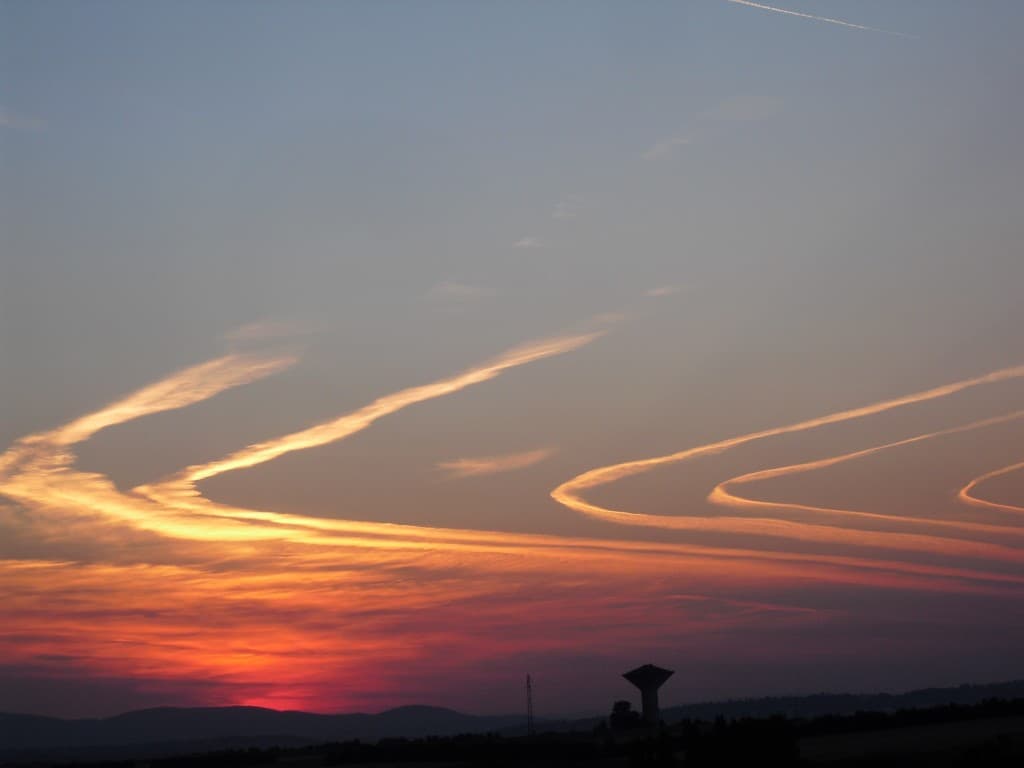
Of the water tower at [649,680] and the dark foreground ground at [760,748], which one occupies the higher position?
the water tower at [649,680]

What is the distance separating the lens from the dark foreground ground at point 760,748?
44.3 m

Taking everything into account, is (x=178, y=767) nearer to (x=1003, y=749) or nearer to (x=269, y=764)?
(x=269, y=764)

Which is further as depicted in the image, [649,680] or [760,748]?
[649,680]

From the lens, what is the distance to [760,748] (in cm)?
4378

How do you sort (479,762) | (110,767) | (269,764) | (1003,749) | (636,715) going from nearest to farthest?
(1003,749) → (479,762) → (269,764) → (110,767) → (636,715)

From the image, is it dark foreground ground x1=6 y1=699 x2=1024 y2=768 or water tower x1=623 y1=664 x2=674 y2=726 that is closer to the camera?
dark foreground ground x1=6 y1=699 x2=1024 y2=768

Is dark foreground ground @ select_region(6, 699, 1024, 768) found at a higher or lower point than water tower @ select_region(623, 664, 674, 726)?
lower

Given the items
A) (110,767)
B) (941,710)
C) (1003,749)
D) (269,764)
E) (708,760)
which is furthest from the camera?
(110,767)

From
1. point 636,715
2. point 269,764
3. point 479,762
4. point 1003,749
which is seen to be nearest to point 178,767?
point 269,764

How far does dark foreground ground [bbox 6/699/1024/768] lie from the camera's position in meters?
44.3

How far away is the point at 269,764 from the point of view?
282 ft

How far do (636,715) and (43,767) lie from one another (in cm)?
4917

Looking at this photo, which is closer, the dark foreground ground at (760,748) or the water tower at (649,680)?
the dark foreground ground at (760,748)

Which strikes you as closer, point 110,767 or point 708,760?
point 708,760
